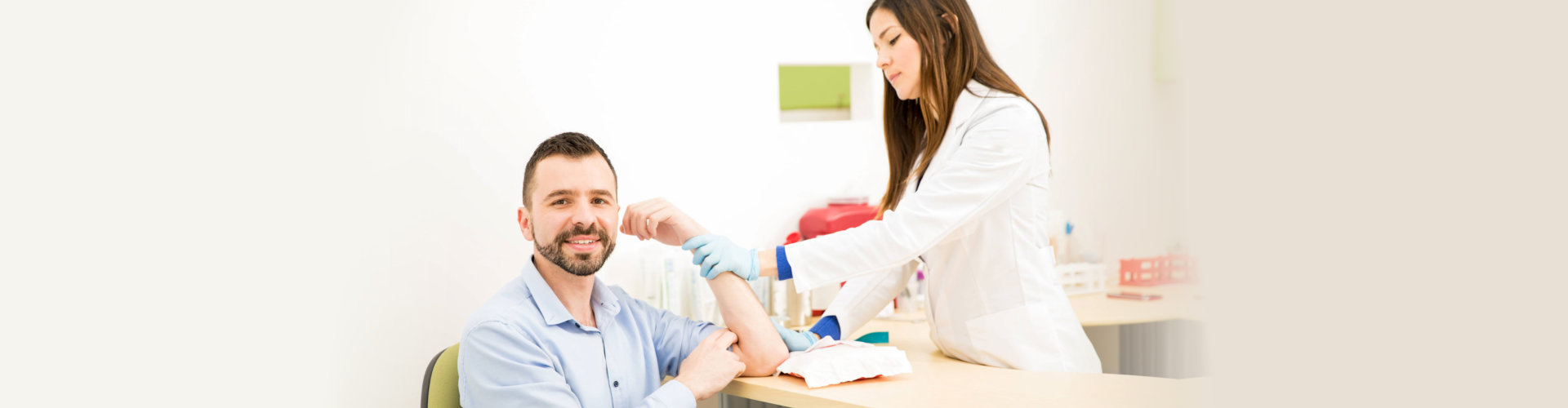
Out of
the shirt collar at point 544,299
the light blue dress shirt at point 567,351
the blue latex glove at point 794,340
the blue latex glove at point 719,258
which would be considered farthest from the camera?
the blue latex glove at point 794,340

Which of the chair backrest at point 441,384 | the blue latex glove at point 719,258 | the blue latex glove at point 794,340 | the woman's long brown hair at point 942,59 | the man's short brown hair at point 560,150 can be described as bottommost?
the chair backrest at point 441,384

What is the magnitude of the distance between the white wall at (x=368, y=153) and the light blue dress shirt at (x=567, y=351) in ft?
1.40

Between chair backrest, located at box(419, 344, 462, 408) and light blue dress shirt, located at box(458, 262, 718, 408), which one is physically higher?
light blue dress shirt, located at box(458, 262, 718, 408)

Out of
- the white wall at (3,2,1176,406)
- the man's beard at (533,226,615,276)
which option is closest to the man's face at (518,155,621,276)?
the man's beard at (533,226,615,276)

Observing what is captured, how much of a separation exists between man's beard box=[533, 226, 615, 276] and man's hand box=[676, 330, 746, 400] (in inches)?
8.8

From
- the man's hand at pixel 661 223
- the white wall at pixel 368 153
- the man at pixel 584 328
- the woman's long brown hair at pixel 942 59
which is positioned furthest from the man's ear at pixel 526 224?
the woman's long brown hair at pixel 942 59

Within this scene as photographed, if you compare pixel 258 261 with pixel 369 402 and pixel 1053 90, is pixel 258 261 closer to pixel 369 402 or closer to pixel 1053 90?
pixel 369 402

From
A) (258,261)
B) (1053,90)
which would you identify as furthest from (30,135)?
(1053,90)

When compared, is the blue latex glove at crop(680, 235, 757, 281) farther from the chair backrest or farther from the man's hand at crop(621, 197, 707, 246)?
the chair backrest

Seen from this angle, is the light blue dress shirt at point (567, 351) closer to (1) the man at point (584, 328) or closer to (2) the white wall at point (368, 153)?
(1) the man at point (584, 328)

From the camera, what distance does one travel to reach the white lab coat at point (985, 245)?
5.56 ft

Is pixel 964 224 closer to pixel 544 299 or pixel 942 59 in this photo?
pixel 942 59

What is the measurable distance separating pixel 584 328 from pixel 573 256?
0.39ft

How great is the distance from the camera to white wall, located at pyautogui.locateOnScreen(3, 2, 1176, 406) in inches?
55.0
